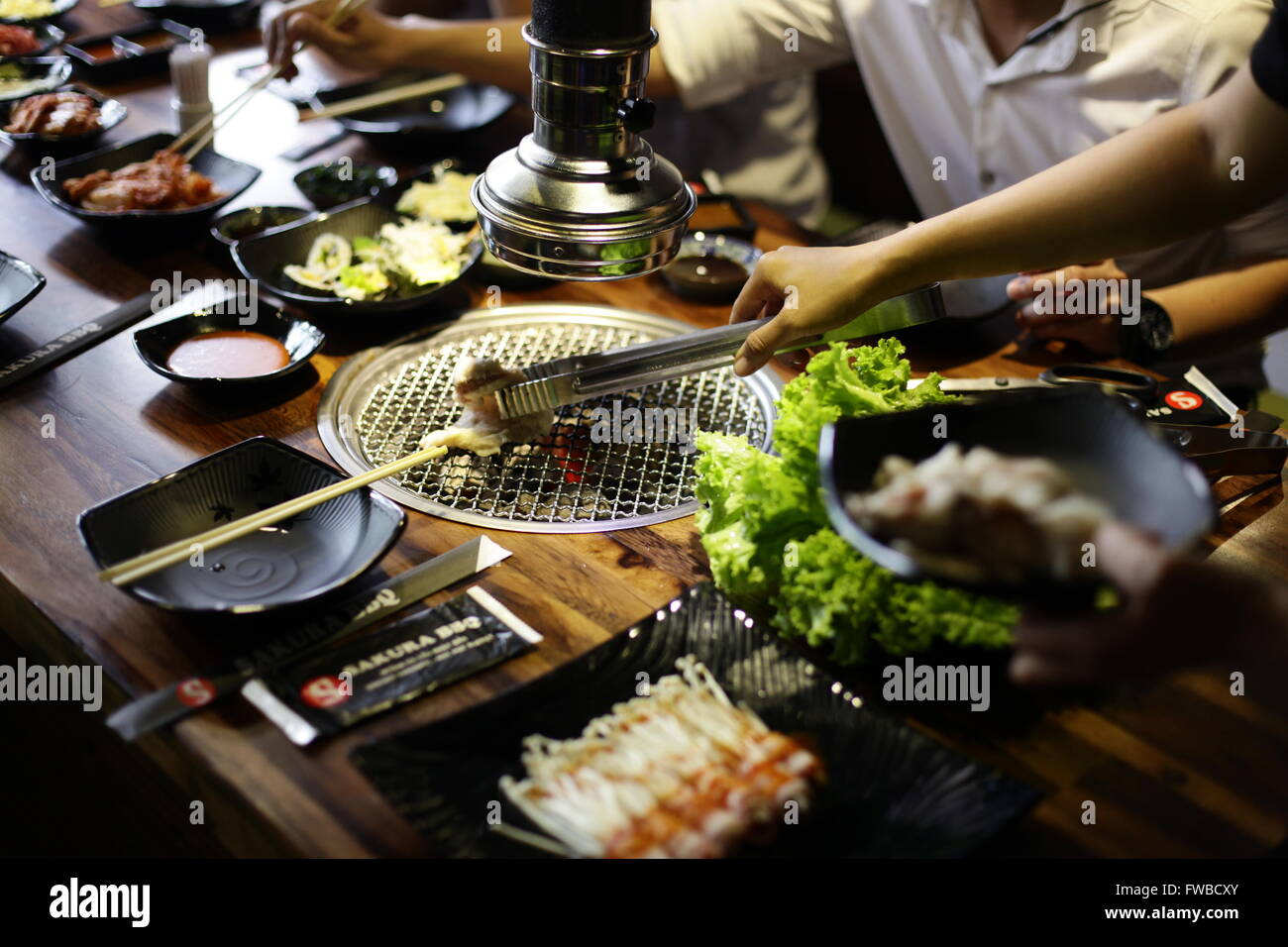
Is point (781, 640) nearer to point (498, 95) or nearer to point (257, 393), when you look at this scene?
point (257, 393)

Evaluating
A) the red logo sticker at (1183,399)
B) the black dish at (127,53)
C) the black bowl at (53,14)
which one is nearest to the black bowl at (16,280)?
the black dish at (127,53)

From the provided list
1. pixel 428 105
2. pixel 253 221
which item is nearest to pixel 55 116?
pixel 253 221

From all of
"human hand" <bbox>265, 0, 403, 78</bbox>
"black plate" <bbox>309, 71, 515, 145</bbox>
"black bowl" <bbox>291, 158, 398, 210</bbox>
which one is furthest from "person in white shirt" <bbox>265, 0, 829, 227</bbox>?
"black bowl" <bbox>291, 158, 398, 210</bbox>

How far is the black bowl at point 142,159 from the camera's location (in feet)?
8.35

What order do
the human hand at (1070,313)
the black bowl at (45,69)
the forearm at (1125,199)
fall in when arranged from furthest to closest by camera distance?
the black bowl at (45,69) < the human hand at (1070,313) < the forearm at (1125,199)

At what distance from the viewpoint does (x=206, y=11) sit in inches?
149

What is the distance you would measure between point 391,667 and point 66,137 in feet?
7.57

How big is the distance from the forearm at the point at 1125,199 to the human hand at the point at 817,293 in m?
0.05

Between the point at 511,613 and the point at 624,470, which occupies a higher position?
the point at 624,470

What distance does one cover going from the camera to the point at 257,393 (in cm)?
214

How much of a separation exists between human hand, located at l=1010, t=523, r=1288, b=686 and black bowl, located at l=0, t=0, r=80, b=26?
12.9 feet

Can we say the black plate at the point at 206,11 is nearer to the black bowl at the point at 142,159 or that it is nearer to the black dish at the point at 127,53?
the black dish at the point at 127,53

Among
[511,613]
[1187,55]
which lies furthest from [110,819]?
[1187,55]

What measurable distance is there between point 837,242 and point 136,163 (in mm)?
1883
